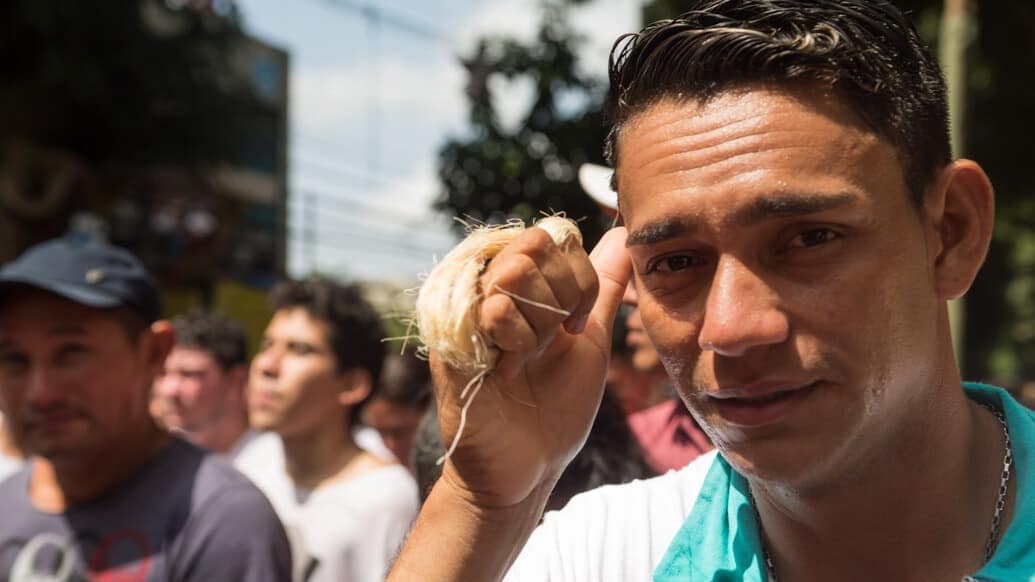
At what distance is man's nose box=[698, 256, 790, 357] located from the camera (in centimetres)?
162

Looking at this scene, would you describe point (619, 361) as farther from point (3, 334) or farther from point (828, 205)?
point (828, 205)

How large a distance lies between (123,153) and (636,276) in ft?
71.5

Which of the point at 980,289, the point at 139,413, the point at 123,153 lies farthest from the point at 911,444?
the point at 123,153

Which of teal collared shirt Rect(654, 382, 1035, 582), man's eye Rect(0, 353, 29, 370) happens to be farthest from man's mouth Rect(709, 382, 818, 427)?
man's eye Rect(0, 353, 29, 370)

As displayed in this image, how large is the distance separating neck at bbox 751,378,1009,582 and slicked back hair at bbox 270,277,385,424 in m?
3.97

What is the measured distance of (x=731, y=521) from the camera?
1.92 meters

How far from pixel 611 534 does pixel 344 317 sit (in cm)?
384

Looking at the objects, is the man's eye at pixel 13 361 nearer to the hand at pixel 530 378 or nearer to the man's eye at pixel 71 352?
the man's eye at pixel 71 352

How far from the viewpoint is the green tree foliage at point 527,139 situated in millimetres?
5914

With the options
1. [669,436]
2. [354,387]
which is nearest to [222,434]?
[354,387]

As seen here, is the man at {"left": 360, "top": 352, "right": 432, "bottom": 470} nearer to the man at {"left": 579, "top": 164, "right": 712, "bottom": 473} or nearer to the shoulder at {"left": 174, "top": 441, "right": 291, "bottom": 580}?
the man at {"left": 579, "top": 164, "right": 712, "bottom": 473}

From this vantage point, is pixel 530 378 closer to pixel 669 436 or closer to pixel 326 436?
pixel 669 436

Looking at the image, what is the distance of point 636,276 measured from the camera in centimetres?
187

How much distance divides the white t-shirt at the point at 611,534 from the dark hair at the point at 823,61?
2.19 feet
